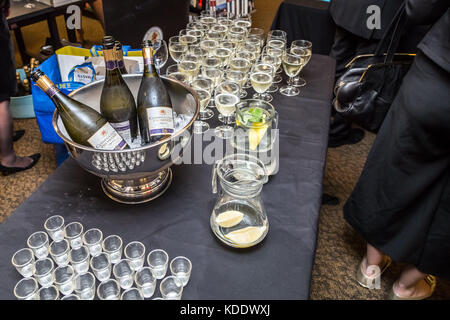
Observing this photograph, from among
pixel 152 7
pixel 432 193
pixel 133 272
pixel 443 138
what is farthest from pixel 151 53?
pixel 152 7

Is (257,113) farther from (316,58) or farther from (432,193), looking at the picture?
(316,58)

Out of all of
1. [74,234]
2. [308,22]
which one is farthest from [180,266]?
[308,22]

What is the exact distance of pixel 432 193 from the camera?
1.26m

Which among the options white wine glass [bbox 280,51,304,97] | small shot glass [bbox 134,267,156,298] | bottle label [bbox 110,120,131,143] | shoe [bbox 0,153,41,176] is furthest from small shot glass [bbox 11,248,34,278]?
shoe [bbox 0,153,41,176]

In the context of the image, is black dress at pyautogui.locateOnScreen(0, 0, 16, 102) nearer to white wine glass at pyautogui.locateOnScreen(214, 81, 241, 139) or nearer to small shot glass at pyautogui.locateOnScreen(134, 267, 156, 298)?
white wine glass at pyautogui.locateOnScreen(214, 81, 241, 139)

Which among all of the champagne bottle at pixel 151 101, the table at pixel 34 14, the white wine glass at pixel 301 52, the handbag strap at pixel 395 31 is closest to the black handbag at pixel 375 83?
the handbag strap at pixel 395 31

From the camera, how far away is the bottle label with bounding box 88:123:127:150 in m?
0.84

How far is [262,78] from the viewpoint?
1295mm

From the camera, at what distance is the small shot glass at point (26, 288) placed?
71cm

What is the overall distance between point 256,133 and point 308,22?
179 centimetres

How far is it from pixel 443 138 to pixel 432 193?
218 millimetres

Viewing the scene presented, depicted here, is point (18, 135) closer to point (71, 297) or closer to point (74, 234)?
point (74, 234)

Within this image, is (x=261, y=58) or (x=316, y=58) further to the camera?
(x=316, y=58)
